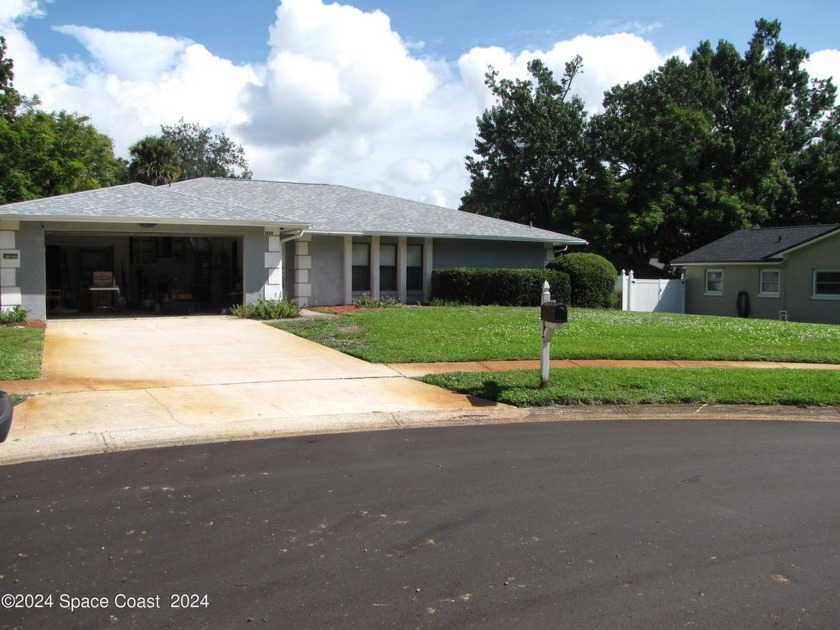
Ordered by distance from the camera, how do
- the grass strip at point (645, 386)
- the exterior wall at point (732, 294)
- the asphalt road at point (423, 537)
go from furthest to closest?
the exterior wall at point (732, 294), the grass strip at point (645, 386), the asphalt road at point (423, 537)

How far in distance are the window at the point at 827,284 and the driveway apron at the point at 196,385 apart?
71.3 ft

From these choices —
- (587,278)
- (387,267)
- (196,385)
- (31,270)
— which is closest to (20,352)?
(196,385)

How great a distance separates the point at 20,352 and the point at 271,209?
1275 centimetres

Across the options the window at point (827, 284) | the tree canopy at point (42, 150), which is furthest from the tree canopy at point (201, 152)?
the window at point (827, 284)

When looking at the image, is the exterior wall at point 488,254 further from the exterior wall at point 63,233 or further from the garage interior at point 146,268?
the exterior wall at point 63,233

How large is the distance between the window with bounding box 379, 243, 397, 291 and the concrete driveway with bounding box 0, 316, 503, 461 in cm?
992

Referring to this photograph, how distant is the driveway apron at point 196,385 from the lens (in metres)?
8.39

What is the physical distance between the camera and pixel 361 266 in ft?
79.7

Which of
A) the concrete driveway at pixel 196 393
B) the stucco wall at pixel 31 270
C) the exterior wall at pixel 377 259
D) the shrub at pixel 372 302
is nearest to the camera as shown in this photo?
the concrete driveway at pixel 196 393

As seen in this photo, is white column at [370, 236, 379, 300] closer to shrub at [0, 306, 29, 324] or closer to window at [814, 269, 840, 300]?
shrub at [0, 306, 29, 324]

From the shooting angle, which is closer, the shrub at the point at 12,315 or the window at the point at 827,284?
the shrub at the point at 12,315

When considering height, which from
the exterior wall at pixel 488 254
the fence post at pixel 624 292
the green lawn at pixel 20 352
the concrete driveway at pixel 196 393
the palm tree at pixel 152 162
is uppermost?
the palm tree at pixel 152 162

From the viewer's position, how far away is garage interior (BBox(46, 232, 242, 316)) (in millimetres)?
23406

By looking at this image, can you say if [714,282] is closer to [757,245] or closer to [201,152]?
[757,245]
